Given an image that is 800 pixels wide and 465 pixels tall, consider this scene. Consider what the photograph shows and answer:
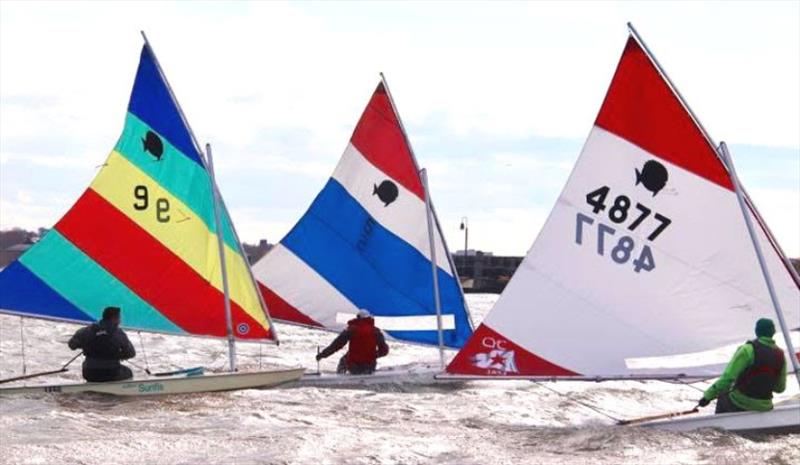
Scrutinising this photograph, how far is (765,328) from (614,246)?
79.7 inches

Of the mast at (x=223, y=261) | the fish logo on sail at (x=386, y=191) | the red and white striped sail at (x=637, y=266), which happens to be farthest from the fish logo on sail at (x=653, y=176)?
the fish logo on sail at (x=386, y=191)

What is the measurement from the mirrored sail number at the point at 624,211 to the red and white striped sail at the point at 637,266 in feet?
0.04

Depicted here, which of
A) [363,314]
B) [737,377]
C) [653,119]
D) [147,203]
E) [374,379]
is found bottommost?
[374,379]

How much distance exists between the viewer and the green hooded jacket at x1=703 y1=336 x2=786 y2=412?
45.1 feet

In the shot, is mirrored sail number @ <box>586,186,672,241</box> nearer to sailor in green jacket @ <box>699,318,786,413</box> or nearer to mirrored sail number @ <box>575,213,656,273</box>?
mirrored sail number @ <box>575,213,656,273</box>

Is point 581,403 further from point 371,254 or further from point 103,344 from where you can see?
→ point 103,344

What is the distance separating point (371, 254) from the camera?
73.2ft

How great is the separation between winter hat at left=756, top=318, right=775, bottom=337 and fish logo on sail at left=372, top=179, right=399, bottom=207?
31.4 ft

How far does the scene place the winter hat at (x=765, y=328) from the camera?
13.7 metres

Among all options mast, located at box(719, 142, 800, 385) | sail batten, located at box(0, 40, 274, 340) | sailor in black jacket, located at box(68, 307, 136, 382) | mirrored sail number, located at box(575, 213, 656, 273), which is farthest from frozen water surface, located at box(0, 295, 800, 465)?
mirrored sail number, located at box(575, 213, 656, 273)

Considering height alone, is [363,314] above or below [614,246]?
below

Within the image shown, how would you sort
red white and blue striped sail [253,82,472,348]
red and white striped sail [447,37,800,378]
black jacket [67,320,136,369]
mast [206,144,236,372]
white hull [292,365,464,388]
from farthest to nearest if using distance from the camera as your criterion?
red white and blue striped sail [253,82,472,348] → white hull [292,365,464,388] → mast [206,144,236,372] → black jacket [67,320,136,369] → red and white striped sail [447,37,800,378]

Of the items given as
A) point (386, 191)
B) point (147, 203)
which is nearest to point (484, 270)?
point (386, 191)

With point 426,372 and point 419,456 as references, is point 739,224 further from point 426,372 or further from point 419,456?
point 426,372
